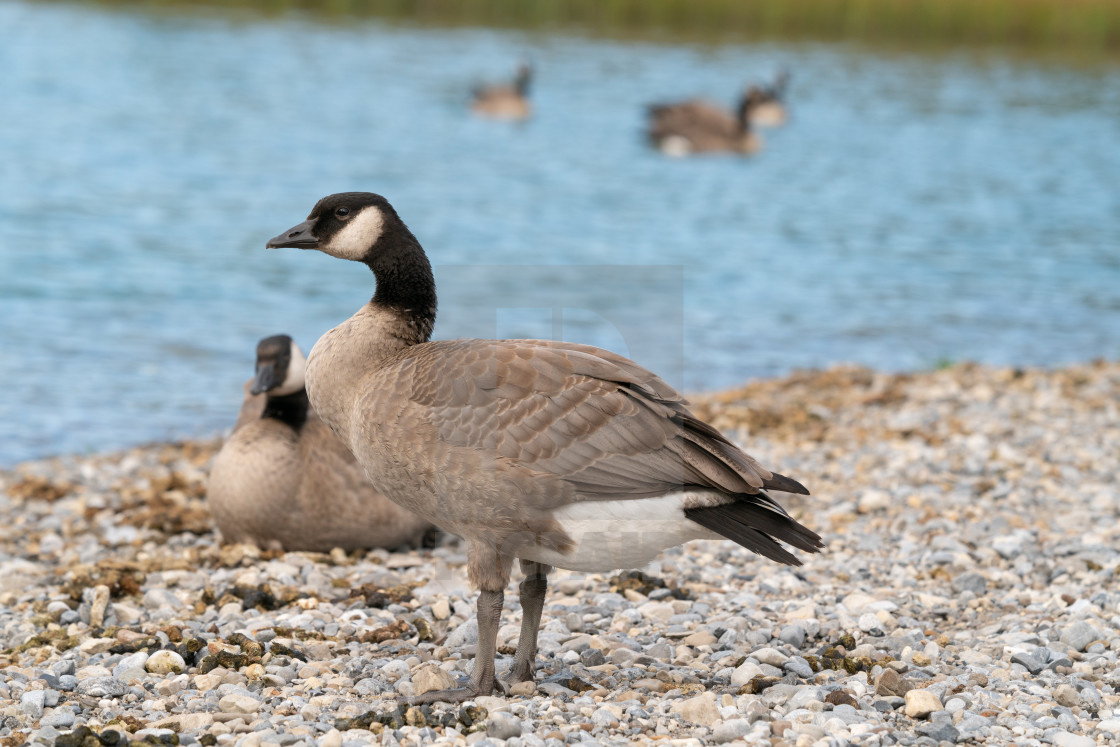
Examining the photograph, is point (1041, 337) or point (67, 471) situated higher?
point (1041, 337)

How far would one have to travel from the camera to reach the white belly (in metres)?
4.62

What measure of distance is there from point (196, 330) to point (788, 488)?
10.2 m

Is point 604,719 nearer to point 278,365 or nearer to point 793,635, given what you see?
point 793,635

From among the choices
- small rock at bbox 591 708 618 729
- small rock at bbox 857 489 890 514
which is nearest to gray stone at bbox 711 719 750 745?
small rock at bbox 591 708 618 729

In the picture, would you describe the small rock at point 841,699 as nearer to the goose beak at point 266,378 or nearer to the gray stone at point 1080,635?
the gray stone at point 1080,635

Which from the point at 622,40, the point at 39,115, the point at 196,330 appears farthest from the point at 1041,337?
the point at 622,40

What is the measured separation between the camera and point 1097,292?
57.8 ft

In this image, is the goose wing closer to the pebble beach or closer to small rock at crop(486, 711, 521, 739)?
the pebble beach

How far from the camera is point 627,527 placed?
15.2ft

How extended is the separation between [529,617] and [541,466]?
848 millimetres

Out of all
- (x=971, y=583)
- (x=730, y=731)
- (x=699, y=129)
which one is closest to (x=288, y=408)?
(x=730, y=731)

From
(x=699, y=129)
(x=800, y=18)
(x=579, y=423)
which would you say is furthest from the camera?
(x=800, y=18)

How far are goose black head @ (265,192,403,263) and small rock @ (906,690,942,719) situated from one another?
313 cm

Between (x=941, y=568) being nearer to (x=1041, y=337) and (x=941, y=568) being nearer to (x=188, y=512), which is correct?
(x=188, y=512)
